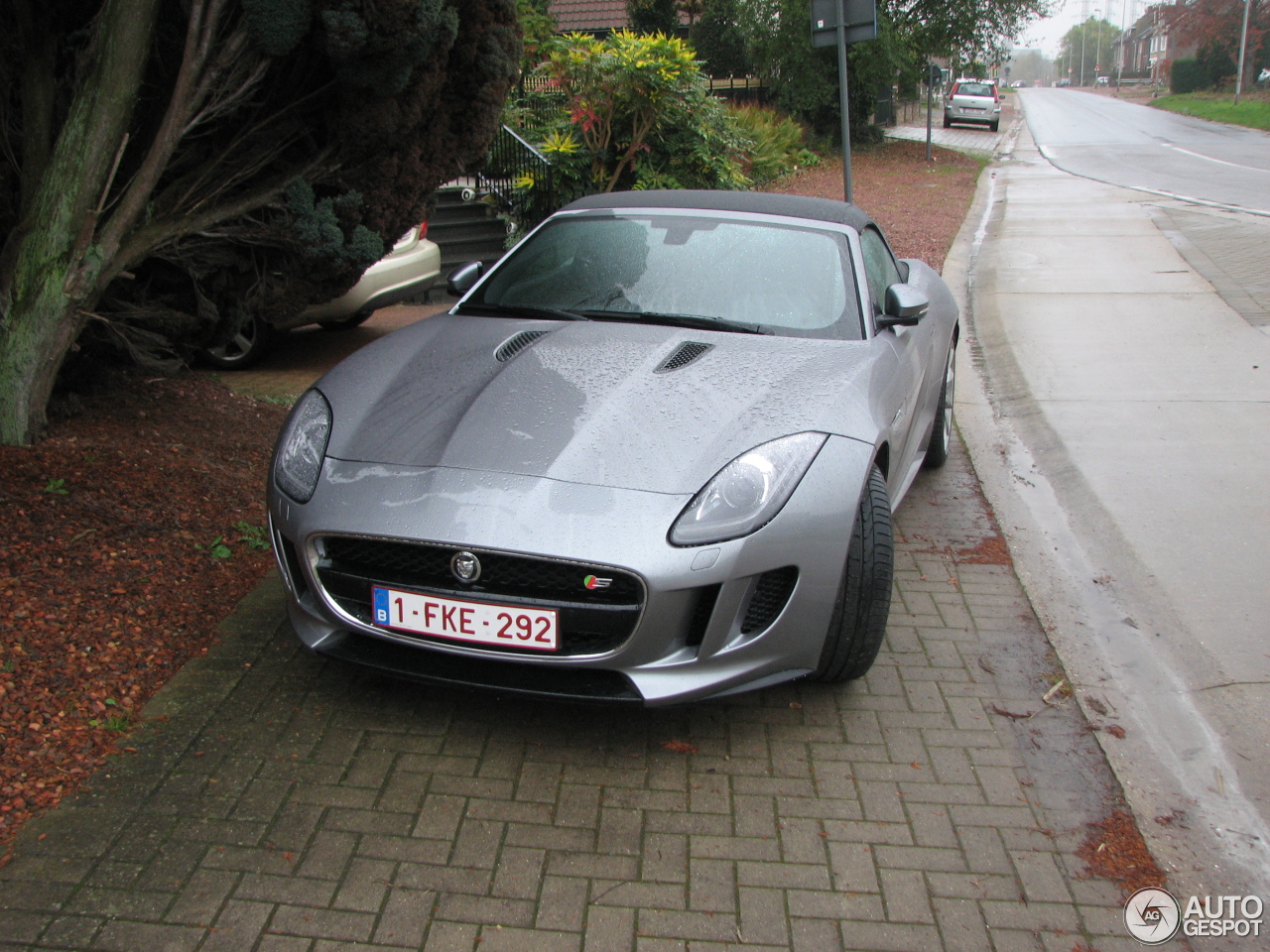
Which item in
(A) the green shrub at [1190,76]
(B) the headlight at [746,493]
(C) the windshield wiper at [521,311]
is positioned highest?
(C) the windshield wiper at [521,311]

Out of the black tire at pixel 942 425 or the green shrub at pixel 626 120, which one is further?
the green shrub at pixel 626 120

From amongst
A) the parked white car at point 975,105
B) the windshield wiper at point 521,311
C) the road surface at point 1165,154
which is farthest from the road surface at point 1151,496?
the parked white car at point 975,105

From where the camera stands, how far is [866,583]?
10.6ft

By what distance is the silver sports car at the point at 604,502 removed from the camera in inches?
112

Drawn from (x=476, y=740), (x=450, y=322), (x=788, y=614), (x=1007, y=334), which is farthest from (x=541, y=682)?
(x=1007, y=334)

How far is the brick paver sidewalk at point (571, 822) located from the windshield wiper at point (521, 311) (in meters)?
1.48

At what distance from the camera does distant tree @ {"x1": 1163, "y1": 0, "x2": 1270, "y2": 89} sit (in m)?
58.1

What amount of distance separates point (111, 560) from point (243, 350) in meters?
3.83

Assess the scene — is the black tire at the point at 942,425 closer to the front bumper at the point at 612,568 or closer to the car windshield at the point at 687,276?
the car windshield at the point at 687,276

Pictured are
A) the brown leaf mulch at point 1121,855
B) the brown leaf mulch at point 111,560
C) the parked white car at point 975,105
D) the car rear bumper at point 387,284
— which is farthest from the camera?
the parked white car at point 975,105

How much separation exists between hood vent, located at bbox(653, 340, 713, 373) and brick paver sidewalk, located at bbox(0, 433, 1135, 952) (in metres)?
1.10

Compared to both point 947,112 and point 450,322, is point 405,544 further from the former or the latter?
point 947,112

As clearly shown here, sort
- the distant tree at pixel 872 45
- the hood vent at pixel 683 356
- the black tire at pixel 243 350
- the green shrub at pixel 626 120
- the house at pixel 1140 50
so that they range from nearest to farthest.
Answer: the hood vent at pixel 683 356, the black tire at pixel 243 350, the green shrub at pixel 626 120, the distant tree at pixel 872 45, the house at pixel 1140 50

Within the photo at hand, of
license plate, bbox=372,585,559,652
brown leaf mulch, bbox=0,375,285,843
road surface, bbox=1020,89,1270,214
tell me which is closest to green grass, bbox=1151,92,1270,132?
road surface, bbox=1020,89,1270,214
